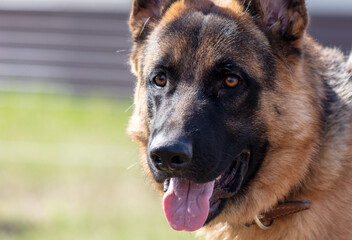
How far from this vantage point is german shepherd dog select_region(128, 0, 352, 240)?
10.9 feet

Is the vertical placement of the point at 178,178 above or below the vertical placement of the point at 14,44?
above

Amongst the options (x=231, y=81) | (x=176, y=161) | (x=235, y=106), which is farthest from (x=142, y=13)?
(x=176, y=161)

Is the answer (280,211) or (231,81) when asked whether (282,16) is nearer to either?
(231,81)

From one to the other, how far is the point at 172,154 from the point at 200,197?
1.36ft

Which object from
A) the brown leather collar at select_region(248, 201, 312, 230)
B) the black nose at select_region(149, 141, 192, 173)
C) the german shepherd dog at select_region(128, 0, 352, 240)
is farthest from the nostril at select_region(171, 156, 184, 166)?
the brown leather collar at select_region(248, 201, 312, 230)

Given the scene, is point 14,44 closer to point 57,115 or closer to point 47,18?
point 47,18

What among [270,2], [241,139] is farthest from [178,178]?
[270,2]

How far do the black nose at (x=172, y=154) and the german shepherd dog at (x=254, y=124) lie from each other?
2.8 inches

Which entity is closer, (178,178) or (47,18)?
(178,178)

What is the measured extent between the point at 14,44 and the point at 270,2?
13033 millimetres

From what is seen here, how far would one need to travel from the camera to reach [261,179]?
3.47 meters

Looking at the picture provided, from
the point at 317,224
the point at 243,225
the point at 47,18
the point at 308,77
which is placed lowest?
the point at 47,18

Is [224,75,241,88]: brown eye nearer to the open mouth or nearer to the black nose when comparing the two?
the open mouth

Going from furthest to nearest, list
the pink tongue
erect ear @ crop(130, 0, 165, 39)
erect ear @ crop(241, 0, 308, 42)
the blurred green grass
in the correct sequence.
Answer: the blurred green grass < erect ear @ crop(130, 0, 165, 39) < erect ear @ crop(241, 0, 308, 42) < the pink tongue
